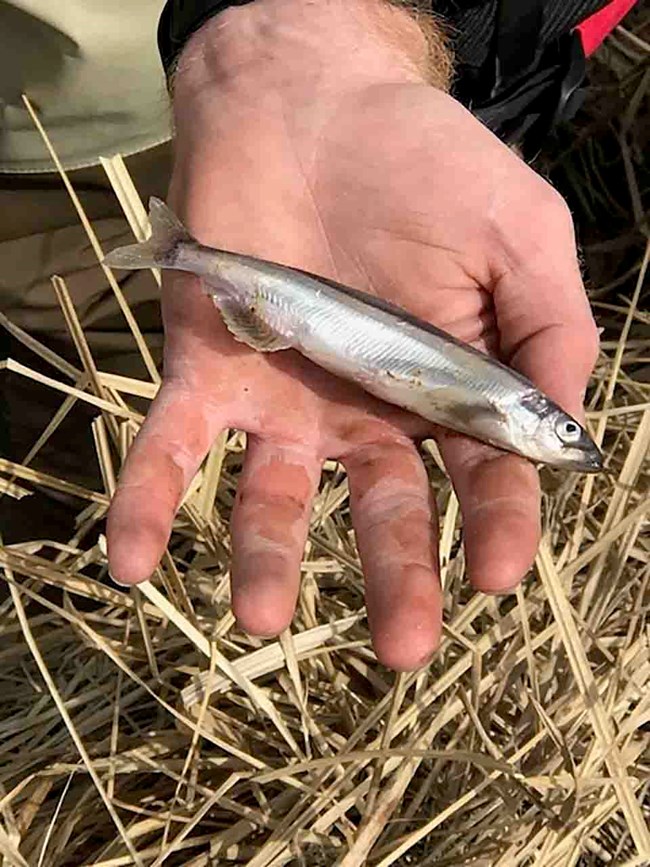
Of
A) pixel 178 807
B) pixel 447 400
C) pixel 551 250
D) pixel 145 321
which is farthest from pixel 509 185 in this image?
pixel 145 321

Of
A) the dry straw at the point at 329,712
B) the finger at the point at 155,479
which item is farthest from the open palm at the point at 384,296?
the dry straw at the point at 329,712

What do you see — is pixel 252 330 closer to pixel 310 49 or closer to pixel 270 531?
pixel 270 531

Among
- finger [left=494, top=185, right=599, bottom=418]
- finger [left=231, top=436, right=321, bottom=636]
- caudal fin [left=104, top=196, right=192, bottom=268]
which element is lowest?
finger [left=231, top=436, right=321, bottom=636]

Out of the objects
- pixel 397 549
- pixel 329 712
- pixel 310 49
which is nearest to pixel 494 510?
pixel 397 549

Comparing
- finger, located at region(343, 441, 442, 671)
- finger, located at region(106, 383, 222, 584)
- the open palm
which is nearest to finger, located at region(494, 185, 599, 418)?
the open palm

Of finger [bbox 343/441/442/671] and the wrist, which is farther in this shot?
the wrist

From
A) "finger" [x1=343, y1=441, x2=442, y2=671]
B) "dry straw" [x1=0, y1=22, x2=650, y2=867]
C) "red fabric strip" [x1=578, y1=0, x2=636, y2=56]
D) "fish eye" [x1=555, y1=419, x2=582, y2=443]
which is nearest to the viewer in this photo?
"finger" [x1=343, y1=441, x2=442, y2=671]

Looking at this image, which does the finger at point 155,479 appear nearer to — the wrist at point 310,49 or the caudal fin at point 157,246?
the caudal fin at point 157,246

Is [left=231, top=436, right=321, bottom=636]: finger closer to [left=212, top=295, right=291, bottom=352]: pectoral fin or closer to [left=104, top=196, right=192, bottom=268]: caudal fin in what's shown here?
[left=212, top=295, right=291, bottom=352]: pectoral fin
